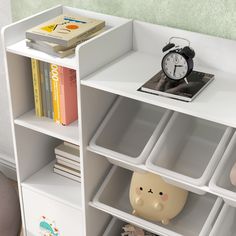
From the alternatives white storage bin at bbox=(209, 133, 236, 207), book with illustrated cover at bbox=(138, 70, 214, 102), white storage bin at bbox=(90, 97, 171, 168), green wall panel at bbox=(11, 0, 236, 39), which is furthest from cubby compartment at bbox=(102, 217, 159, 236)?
green wall panel at bbox=(11, 0, 236, 39)

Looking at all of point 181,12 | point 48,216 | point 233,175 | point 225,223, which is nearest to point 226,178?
point 233,175

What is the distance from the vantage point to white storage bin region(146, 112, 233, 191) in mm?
1731

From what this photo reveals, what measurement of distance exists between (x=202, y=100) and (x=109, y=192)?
2.08ft

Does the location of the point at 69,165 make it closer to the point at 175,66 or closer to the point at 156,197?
the point at 156,197

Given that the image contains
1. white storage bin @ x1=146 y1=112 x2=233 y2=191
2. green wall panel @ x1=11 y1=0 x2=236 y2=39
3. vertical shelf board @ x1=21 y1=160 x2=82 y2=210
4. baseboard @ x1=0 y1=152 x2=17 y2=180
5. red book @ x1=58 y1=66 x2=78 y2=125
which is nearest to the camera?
white storage bin @ x1=146 y1=112 x2=233 y2=191

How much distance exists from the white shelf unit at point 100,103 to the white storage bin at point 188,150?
0.02 meters

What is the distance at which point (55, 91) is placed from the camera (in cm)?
200

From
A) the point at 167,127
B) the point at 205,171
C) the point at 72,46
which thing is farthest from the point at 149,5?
the point at 205,171

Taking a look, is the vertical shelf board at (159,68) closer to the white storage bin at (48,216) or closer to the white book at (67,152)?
the white book at (67,152)

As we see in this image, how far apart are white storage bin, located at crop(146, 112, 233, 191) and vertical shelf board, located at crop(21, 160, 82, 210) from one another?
475mm

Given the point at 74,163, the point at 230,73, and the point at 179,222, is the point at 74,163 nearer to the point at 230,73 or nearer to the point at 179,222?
the point at 179,222

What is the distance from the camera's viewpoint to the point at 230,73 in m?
1.87

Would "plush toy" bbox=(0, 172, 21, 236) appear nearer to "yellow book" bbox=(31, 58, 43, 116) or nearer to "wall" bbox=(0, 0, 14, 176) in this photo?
"wall" bbox=(0, 0, 14, 176)

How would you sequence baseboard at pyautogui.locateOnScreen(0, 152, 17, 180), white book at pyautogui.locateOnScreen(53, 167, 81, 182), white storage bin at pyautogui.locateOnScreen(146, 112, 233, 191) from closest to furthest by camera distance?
1. white storage bin at pyautogui.locateOnScreen(146, 112, 233, 191)
2. white book at pyautogui.locateOnScreen(53, 167, 81, 182)
3. baseboard at pyautogui.locateOnScreen(0, 152, 17, 180)
